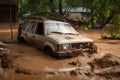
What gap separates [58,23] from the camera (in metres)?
12.4

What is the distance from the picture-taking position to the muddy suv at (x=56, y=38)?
1060cm

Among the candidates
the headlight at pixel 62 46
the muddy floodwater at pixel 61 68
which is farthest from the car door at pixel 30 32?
the headlight at pixel 62 46

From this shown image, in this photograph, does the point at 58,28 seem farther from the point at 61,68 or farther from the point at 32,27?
the point at 61,68

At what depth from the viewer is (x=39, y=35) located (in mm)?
12117

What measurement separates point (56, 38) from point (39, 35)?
1478 millimetres

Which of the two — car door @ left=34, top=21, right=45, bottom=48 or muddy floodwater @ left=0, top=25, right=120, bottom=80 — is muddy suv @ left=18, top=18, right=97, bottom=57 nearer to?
car door @ left=34, top=21, right=45, bottom=48

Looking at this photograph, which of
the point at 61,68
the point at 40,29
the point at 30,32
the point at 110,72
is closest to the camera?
the point at 110,72

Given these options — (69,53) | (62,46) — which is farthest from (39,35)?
(69,53)

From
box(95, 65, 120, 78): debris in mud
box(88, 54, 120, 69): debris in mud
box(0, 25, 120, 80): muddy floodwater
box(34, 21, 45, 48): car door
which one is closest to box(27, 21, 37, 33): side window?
box(34, 21, 45, 48): car door

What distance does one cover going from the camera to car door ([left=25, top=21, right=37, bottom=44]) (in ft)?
42.2

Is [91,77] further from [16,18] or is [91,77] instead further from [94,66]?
[16,18]

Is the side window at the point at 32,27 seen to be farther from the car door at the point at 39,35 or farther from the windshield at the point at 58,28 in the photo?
the windshield at the point at 58,28

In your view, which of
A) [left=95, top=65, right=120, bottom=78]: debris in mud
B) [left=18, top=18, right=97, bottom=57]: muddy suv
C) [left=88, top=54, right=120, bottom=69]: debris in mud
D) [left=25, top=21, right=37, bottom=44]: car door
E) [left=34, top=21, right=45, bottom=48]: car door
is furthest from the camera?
[left=25, top=21, right=37, bottom=44]: car door

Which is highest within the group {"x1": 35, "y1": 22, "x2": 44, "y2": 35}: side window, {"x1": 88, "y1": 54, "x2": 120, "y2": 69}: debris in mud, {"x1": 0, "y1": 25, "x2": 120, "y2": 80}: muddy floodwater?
{"x1": 35, "y1": 22, "x2": 44, "y2": 35}: side window
